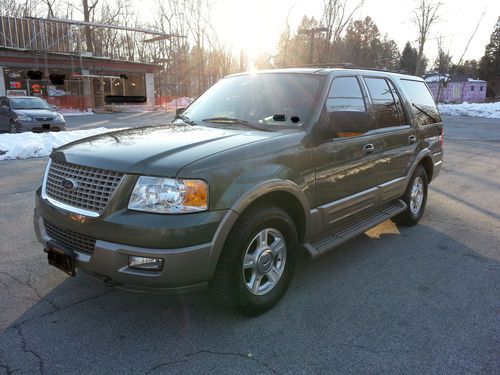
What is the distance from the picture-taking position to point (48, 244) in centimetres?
312

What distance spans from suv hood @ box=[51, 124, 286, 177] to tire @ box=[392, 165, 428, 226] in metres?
2.57

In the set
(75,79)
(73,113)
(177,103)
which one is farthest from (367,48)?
(73,113)

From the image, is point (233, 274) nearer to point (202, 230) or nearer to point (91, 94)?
point (202, 230)

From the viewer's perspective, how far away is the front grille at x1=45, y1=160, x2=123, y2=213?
2773mm

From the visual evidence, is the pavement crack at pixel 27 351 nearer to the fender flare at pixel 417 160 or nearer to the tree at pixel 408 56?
the fender flare at pixel 417 160

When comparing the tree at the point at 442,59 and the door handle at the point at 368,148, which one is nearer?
the door handle at the point at 368,148

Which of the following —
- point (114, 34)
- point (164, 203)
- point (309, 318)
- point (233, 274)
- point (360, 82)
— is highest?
point (114, 34)

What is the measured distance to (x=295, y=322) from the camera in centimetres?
320

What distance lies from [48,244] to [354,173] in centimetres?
268

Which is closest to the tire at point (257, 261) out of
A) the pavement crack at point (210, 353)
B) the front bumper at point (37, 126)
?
the pavement crack at point (210, 353)

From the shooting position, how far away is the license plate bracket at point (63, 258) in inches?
114

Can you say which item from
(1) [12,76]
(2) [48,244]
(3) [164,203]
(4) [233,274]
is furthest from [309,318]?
(1) [12,76]

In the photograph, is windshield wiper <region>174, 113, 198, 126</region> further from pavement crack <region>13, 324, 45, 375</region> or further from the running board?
pavement crack <region>13, 324, 45, 375</region>

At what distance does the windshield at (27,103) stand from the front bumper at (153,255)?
15710 mm
